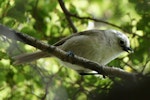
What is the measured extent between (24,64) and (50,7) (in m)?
0.75

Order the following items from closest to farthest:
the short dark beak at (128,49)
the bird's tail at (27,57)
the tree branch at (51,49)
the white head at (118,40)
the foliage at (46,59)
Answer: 1. the tree branch at (51,49)
2. the foliage at (46,59)
3. the bird's tail at (27,57)
4. the short dark beak at (128,49)
5. the white head at (118,40)

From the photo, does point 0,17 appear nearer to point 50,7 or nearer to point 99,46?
point 50,7

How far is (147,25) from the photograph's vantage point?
2996 millimetres

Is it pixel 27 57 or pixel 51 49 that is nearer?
pixel 51 49

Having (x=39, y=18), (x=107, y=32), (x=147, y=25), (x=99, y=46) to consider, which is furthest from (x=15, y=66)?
(x=147, y=25)

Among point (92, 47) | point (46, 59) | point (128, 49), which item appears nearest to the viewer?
point (92, 47)

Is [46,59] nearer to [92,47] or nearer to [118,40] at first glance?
[92,47]

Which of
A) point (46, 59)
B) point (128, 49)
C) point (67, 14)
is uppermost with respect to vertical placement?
point (67, 14)

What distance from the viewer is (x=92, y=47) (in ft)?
9.91

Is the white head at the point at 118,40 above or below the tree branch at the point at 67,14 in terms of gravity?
below

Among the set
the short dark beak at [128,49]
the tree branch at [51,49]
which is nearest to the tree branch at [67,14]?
the short dark beak at [128,49]

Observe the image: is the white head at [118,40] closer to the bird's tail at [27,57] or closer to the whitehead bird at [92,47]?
the whitehead bird at [92,47]

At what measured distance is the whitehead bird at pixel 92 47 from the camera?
2977 millimetres

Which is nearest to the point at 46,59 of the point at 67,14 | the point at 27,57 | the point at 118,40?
the point at 27,57
